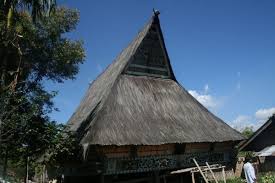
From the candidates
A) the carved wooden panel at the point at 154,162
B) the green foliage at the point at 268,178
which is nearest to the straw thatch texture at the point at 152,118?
the carved wooden panel at the point at 154,162

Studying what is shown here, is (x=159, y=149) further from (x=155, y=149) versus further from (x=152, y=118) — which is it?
(x=152, y=118)

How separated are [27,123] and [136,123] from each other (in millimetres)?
4077

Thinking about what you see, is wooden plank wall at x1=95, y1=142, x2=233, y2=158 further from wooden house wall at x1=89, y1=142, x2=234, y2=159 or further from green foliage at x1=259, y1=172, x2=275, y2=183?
green foliage at x1=259, y1=172, x2=275, y2=183

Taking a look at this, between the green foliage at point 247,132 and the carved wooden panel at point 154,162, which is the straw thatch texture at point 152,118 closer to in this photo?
the carved wooden panel at point 154,162

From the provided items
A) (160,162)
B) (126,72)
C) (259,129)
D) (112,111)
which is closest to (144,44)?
(126,72)

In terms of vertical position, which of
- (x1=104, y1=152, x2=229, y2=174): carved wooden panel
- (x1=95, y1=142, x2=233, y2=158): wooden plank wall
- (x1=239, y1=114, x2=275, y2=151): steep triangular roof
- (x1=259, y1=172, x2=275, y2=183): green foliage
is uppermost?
(x1=239, y1=114, x2=275, y2=151): steep triangular roof

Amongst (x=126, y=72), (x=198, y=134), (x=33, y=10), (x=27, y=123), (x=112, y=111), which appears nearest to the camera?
(x=33, y=10)

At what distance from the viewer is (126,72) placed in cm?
1675

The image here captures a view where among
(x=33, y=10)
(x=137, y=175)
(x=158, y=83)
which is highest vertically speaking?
(x=33, y=10)

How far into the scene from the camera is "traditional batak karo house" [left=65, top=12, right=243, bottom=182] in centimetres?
1288

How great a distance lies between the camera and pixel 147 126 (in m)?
14.1

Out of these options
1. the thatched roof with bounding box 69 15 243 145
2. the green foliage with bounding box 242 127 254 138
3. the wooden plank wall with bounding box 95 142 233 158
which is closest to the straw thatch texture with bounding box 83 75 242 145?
the thatched roof with bounding box 69 15 243 145

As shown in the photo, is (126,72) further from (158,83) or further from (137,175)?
(137,175)

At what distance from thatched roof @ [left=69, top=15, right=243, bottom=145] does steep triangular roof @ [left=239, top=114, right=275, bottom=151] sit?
1.66 metres
